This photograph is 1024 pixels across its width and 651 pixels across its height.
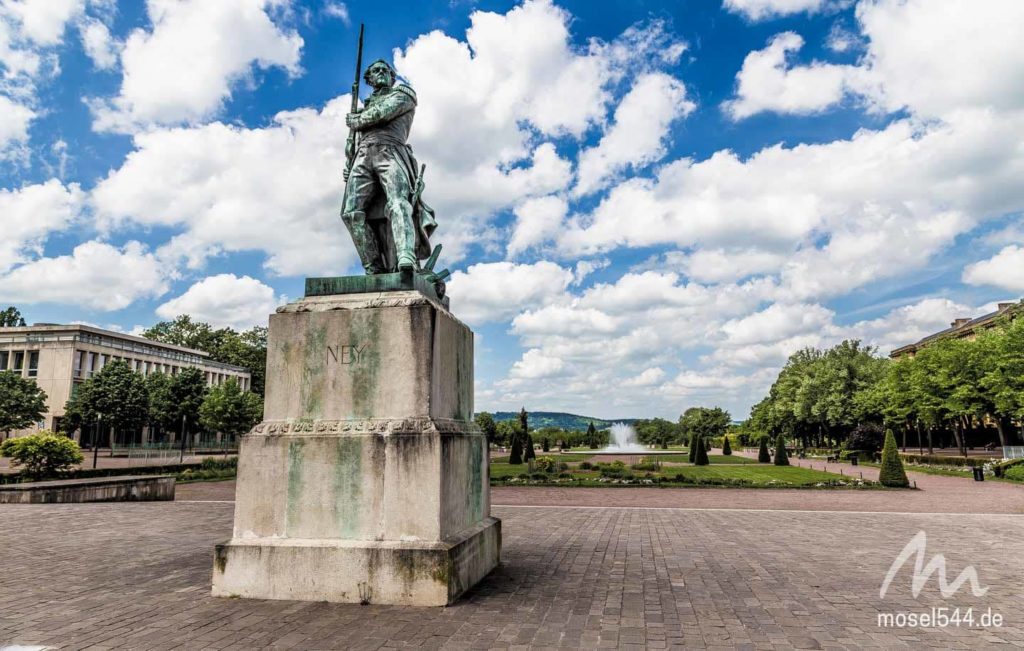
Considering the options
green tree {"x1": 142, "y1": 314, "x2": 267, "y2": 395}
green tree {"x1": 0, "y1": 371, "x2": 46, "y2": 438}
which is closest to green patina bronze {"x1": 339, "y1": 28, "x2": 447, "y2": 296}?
green tree {"x1": 0, "y1": 371, "x2": 46, "y2": 438}

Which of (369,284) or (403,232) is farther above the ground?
(403,232)

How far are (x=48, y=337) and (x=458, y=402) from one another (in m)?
73.6

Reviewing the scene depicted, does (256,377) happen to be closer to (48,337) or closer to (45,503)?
(48,337)

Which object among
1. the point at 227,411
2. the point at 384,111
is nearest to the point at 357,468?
the point at 384,111

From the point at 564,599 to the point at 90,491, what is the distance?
16695 mm

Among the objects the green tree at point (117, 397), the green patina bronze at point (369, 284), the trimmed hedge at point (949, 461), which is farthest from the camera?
the green tree at point (117, 397)

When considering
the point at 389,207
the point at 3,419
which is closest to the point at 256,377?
the point at 3,419

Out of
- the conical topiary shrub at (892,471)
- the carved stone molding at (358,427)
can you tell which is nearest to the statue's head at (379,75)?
the carved stone molding at (358,427)

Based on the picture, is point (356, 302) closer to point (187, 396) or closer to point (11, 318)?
point (187, 396)

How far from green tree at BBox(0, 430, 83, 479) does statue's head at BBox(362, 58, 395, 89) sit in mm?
20099

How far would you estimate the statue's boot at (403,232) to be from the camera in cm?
644

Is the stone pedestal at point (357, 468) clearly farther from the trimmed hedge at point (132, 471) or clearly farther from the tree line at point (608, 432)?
the tree line at point (608, 432)

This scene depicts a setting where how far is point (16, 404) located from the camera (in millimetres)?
47250

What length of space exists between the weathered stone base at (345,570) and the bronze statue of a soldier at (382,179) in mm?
2964
